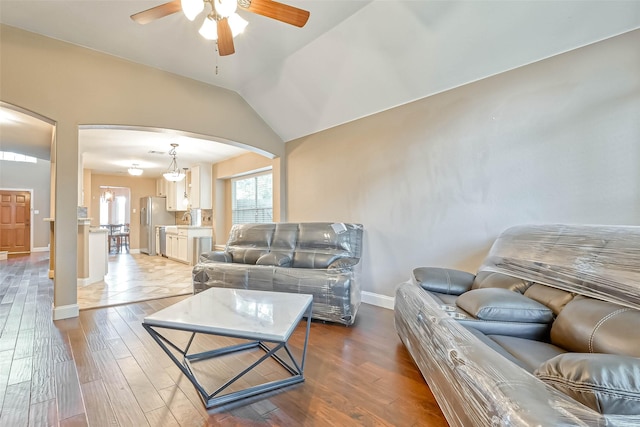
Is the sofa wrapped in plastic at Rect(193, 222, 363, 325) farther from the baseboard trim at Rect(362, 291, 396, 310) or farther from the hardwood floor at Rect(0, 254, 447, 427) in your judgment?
the baseboard trim at Rect(362, 291, 396, 310)

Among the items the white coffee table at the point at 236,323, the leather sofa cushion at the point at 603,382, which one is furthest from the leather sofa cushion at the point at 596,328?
the white coffee table at the point at 236,323

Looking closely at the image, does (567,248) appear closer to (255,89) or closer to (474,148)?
(474,148)

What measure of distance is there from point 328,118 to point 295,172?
1092 millimetres

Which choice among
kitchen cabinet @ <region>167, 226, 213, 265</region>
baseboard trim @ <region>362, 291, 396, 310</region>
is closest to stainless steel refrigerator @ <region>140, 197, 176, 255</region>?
kitchen cabinet @ <region>167, 226, 213, 265</region>

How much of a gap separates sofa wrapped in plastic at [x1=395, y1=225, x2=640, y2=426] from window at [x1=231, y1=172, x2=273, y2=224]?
14.4 feet

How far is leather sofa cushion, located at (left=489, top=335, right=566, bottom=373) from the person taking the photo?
4.21 feet

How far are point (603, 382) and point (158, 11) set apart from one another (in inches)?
113

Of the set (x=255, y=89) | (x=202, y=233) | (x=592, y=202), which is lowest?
(x=202, y=233)

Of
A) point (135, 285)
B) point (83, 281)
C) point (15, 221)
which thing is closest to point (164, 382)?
point (135, 285)

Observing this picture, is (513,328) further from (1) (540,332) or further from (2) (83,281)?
(2) (83,281)

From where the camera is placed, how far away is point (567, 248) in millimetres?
1719

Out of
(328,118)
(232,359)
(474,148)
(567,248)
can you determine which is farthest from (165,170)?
(567,248)

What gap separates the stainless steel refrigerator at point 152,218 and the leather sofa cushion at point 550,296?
9119 millimetres

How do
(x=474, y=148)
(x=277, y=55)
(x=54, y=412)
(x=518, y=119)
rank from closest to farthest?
(x=54, y=412) → (x=518, y=119) → (x=474, y=148) → (x=277, y=55)
